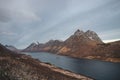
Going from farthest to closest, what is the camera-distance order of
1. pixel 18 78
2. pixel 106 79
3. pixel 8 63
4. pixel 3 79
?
pixel 106 79 → pixel 8 63 → pixel 18 78 → pixel 3 79

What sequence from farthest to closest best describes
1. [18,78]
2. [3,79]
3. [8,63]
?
[8,63] → [18,78] → [3,79]

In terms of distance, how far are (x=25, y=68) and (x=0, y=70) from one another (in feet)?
29.3

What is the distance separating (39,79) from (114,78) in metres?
54.8

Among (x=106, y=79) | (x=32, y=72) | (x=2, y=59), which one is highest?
(x=2, y=59)

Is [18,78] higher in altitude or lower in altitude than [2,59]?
lower

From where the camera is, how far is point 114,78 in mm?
91500

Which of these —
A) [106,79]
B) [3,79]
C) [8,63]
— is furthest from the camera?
[106,79]

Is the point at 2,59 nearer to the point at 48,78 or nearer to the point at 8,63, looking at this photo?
the point at 8,63

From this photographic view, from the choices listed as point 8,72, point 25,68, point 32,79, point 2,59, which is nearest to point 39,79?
point 32,79

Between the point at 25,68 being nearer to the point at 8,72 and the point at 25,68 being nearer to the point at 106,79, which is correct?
the point at 8,72

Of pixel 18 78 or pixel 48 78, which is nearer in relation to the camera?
pixel 18 78

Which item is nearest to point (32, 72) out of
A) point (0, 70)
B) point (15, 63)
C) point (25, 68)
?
point (25, 68)

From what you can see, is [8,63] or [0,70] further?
[8,63]

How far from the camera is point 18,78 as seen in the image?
164 feet
